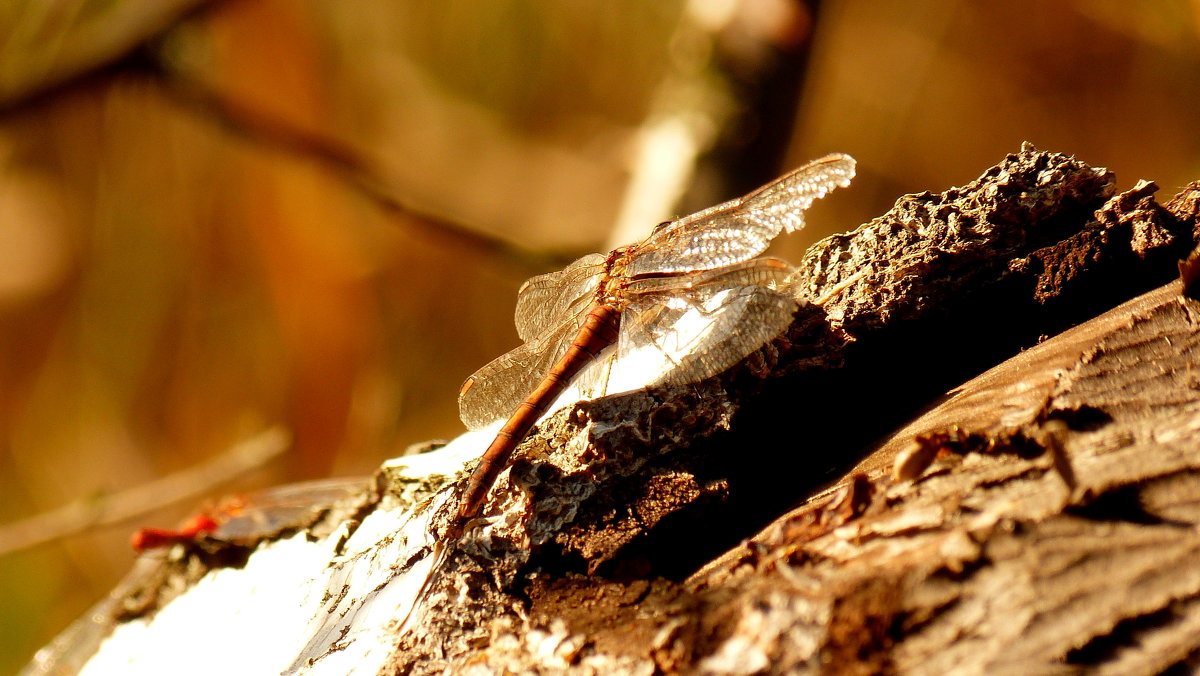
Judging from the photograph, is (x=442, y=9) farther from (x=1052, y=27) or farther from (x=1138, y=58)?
(x=1138, y=58)

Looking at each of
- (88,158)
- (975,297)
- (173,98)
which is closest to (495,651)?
(975,297)

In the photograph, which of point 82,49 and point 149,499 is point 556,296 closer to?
point 82,49

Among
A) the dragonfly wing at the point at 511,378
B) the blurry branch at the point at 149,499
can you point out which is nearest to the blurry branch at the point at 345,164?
the blurry branch at the point at 149,499

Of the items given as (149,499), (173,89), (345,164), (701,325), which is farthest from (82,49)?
(701,325)

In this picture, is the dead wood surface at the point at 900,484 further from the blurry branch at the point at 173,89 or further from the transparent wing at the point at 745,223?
the blurry branch at the point at 173,89

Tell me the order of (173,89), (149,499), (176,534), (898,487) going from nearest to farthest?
(898,487), (176,534), (173,89), (149,499)

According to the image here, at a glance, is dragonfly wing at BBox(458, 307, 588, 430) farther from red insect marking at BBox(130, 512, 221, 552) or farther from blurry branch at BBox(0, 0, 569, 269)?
blurry branch at BBox(0, 0, 569, 269)
